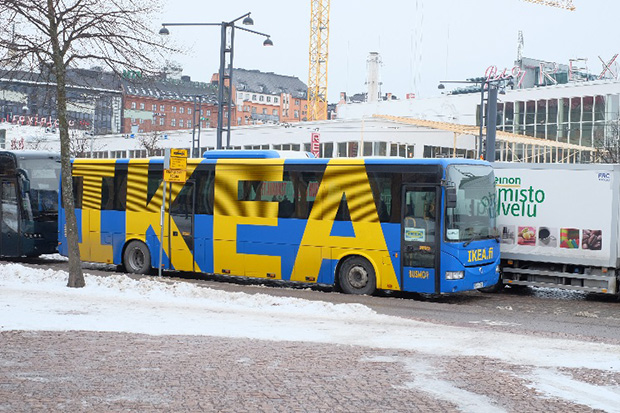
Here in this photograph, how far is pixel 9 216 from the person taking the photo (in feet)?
82.2

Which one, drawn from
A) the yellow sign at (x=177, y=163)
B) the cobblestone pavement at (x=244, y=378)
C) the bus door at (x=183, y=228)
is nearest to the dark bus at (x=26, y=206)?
the bus door at (x=183, y=228)

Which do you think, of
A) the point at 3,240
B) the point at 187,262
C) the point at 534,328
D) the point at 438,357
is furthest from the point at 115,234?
the point at 438,357

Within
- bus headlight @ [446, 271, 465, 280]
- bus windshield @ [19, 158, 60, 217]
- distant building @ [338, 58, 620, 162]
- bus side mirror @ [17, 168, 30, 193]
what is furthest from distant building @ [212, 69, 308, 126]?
bus headlight @ [446, 271, 465, 280]

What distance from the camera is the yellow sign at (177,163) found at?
19.5 m

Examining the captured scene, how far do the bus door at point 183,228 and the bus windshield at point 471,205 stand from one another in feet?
21.8

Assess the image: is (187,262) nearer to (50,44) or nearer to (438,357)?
(50,44)

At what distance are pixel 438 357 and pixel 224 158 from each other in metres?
11.1

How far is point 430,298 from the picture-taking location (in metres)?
18.6

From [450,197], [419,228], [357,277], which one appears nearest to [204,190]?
[357,277]

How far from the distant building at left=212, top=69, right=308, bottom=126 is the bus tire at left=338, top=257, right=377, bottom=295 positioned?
475ft

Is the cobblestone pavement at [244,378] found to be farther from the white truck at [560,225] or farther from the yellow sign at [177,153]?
the white truck at [560,225]

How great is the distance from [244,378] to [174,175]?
11247mm

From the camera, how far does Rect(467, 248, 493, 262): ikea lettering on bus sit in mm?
17406

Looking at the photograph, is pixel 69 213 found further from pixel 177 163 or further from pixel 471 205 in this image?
pixel 471 205
